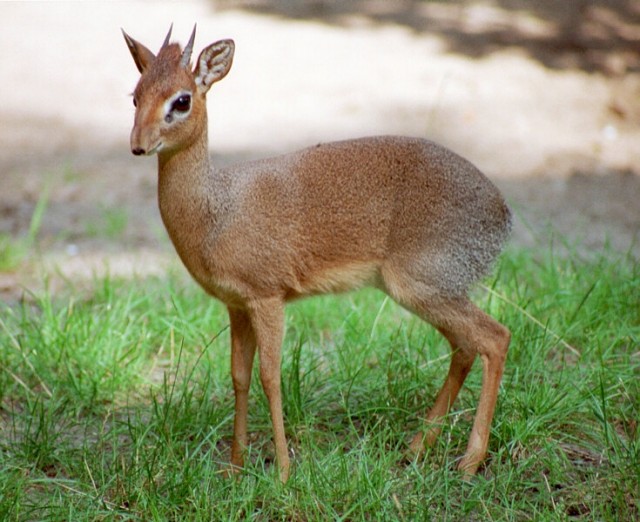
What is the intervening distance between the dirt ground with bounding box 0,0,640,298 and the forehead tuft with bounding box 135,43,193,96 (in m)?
2.33

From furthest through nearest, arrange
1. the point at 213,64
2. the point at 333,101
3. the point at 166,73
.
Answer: the point at 333,101 < the point at 213,64 < the point at 166,73

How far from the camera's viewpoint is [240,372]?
3.61 meters

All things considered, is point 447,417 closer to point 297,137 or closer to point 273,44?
point 297,137

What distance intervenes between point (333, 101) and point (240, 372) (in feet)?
16.4

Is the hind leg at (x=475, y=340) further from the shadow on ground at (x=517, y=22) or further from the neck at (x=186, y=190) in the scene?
the shadow on ground at (x=517, y=22)

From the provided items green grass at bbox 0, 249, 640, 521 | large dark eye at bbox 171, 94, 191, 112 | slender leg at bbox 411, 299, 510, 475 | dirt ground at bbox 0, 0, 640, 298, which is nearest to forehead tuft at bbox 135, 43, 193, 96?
large dark eye at bbox 171, 94, 191, 112

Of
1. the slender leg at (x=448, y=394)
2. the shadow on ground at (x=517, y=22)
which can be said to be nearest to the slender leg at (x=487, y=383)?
the slender leg at (x=448, y=394)

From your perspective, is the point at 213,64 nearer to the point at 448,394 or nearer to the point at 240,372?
the point at 240,372

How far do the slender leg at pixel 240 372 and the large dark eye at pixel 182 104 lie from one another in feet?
2.62

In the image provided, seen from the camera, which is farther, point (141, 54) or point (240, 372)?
point (240, 372)

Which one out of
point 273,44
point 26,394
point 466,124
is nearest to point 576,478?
point 26,394

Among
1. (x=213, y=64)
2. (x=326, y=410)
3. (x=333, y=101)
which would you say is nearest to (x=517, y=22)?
(x=333, y=101)

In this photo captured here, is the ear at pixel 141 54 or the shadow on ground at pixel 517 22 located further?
the shadow on ground at pixel 517 22

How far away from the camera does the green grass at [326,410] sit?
3244mm
